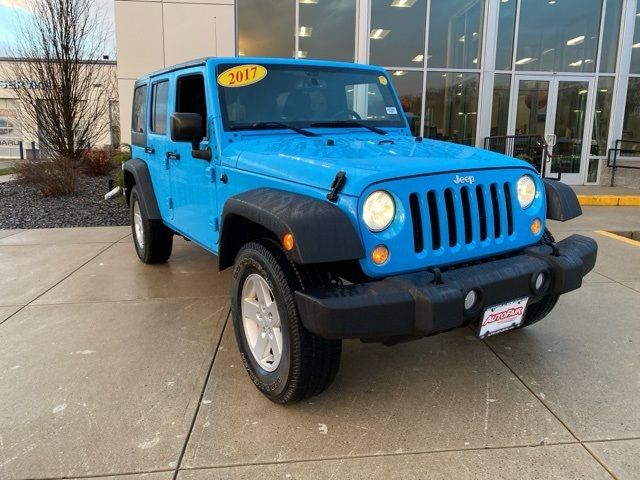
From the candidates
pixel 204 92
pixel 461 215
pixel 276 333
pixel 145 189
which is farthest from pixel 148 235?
pixel 461 215

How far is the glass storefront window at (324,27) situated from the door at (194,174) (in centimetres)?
842

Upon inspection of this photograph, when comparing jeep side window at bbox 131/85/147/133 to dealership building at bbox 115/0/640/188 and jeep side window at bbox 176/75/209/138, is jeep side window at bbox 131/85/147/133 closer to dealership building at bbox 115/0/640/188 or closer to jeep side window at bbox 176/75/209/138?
jeep side window at bbox 176/75/209/138

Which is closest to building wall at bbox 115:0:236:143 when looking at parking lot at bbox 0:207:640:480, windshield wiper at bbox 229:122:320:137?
parking lot at bbox 0:207:640:480

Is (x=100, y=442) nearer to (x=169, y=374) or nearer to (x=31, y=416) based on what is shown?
(x=31, y=416)

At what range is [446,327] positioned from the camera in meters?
2.32

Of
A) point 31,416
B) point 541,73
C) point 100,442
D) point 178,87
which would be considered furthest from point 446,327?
point 541,73

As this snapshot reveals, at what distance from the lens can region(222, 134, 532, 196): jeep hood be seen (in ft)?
8.31

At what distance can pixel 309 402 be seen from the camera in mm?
2877

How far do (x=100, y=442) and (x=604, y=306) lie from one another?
397 centimetres

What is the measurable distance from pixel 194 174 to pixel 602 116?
40.0ft

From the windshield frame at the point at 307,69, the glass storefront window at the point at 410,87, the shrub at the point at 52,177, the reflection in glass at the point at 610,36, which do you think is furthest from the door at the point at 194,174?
the reflection in glass at the point at 610,36

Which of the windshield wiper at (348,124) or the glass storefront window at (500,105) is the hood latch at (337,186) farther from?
the glass storefront window at (500,105)

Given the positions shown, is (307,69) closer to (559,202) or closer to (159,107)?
(159,107)

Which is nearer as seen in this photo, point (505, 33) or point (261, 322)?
point (261, 322)
